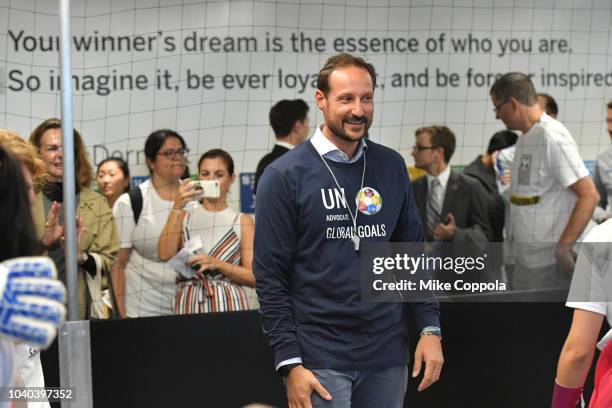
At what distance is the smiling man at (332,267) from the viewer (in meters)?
3.68

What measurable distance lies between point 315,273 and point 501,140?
3.52 meters

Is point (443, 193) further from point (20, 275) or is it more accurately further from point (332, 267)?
point (20, 275)

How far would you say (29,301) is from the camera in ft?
6.78

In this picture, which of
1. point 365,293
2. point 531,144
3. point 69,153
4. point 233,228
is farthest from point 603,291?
point 531,144

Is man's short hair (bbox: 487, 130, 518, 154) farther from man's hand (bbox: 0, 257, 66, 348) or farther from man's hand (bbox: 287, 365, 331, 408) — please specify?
man's hand (bbox: 0, 257, 66, 348)

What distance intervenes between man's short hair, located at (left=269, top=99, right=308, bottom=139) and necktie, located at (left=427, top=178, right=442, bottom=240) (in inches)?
38.9

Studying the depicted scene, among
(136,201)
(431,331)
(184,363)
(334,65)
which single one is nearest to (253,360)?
(184,363)

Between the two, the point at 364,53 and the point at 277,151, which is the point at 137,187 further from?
the point at 364,53

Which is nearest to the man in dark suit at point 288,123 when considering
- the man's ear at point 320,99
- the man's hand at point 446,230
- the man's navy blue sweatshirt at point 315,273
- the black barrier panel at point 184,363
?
the man's hand at point 446,230

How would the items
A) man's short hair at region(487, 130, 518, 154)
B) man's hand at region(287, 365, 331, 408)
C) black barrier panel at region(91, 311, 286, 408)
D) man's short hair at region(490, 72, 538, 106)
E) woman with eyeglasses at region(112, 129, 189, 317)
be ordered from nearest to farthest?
man's hand at region(287, 365, 331, 408) < black barrier panel at region(91, 311, 286, 408) < woman with eyeglasses at region(112, 129, 189, 317) < man's short hair at region(490, 72, 538, 106) < man's short hair at region(487, 130, 518, 154)

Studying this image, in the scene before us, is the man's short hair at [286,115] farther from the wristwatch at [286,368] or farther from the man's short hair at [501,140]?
the wristwatch at [286,368]

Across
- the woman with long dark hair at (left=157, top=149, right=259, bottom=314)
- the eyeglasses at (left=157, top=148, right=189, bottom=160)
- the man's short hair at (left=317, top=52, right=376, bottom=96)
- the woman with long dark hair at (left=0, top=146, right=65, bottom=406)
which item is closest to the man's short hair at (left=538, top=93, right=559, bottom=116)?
the woman with long dark hair at (left=157, top=149, right=259, bottom=314)

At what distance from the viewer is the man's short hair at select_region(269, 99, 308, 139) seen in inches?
234

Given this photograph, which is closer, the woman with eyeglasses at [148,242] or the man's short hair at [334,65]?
the man's short hair at [334,65]
